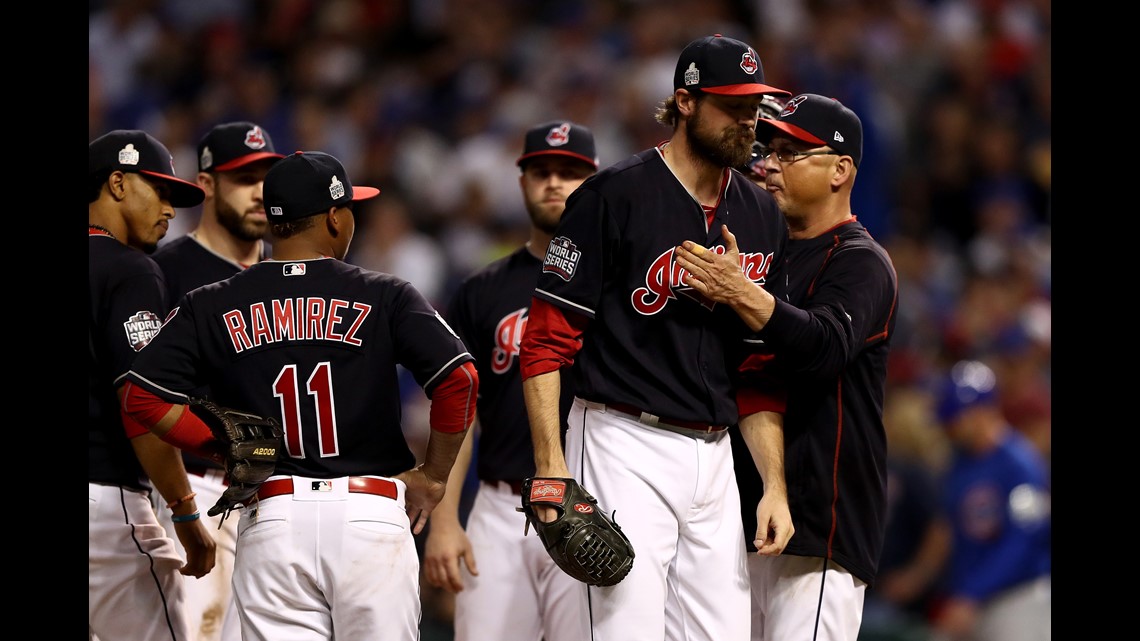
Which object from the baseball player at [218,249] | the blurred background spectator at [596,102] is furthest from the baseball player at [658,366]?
the blurred background spectator at [596,102]

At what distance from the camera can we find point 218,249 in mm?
4770

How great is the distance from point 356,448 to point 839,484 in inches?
53.1

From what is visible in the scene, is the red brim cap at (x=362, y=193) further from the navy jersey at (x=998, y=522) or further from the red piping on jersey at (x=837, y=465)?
the navy jersey at (x=998, y=522)

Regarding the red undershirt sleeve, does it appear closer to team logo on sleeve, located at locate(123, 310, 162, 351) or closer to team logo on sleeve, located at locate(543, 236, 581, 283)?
team logo on sleeve, located at locate(543, 236, 581, 283)

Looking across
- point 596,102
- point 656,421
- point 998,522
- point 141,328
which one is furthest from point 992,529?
point 596,102

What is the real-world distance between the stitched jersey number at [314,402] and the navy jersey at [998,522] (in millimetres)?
4317

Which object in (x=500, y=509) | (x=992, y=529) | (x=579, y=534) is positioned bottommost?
(x=992, y=529)

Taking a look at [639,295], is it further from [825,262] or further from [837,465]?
[837,465]

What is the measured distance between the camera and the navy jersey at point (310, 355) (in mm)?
3498

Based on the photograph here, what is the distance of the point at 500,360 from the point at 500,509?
528mm

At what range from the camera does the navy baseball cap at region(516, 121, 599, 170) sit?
16.0ft

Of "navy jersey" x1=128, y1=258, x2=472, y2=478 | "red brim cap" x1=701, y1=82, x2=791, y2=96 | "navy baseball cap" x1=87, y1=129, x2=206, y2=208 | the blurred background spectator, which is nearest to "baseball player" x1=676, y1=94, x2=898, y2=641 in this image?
"red brim cap" x1=701, y1=82, x2=791, y2=96

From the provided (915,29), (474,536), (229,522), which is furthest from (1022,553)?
(915,29)

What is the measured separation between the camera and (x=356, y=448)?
3529mm
